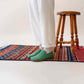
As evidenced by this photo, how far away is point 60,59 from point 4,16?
2.12m

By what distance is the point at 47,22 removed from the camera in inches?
50.4

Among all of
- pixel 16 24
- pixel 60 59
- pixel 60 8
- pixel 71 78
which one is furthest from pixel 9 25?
pixel 71 78

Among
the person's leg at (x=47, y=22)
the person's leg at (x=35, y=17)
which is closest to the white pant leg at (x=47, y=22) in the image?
the person's leg at (x=47, y=22)

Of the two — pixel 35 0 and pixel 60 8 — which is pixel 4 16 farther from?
pixel 35 0

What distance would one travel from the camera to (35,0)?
53.3 inches

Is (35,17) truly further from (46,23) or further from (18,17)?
(18,17)

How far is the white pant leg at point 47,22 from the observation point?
126 cm

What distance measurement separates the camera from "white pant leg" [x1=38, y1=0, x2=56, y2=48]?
1.26 m

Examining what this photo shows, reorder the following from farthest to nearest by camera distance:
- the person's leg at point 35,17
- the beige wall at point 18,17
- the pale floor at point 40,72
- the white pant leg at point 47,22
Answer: the beige wall at point 18,17
the person's leg at point 35,17
the white pant leg at point 47,22
the pale floor at point 40,72

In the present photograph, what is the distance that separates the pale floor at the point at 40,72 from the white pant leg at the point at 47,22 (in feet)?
0.73

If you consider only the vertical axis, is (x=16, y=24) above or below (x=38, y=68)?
above

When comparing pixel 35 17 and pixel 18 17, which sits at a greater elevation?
pixel 18 17

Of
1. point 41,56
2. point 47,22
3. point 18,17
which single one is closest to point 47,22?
point 47,22

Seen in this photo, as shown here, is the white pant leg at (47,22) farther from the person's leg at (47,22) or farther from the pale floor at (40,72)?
the pale floor at (40,72)
